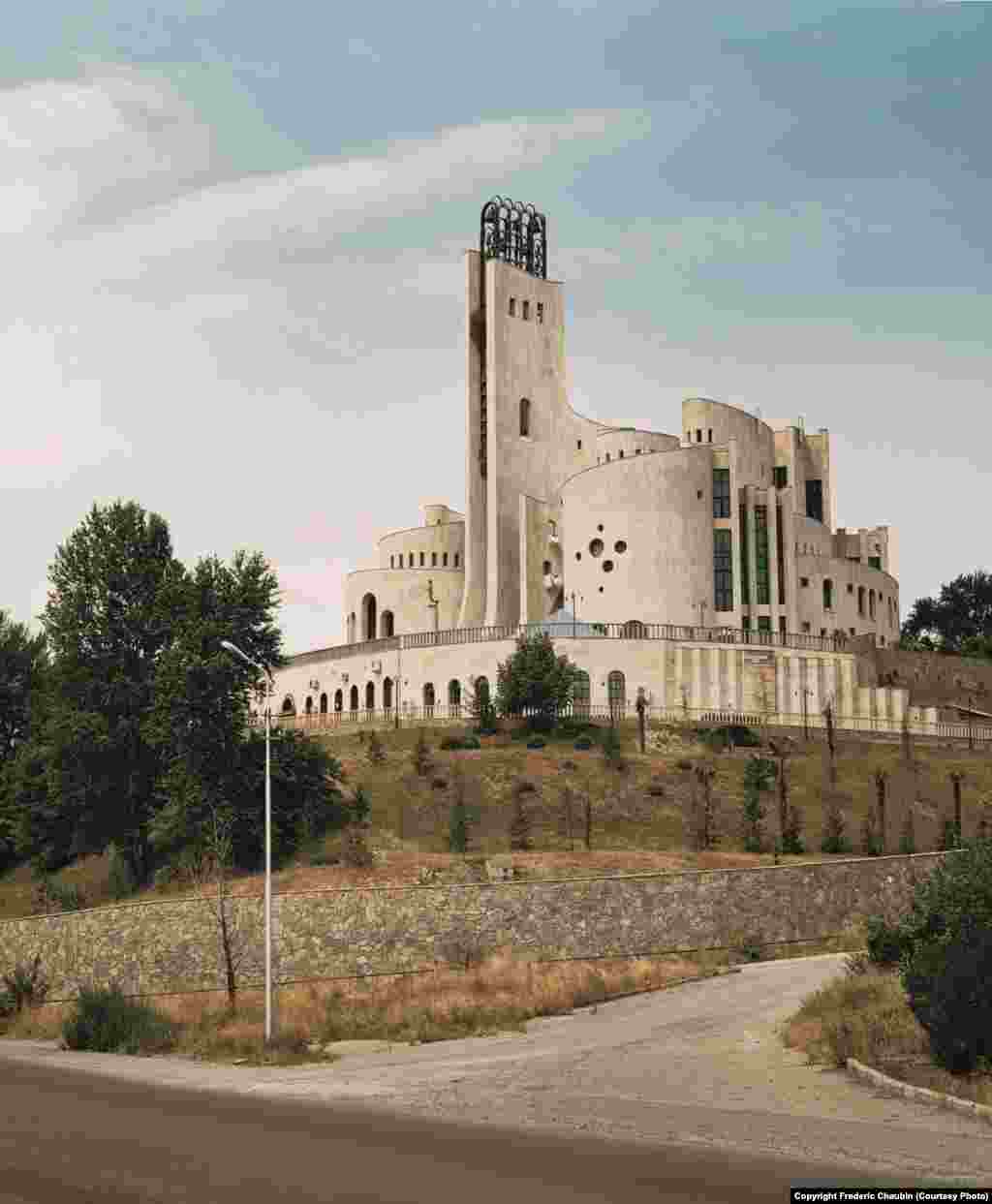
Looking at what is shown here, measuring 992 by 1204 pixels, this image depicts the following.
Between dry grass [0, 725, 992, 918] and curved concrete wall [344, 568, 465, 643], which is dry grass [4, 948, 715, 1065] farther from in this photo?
curved concrete wall [344, 568, 465, 643]

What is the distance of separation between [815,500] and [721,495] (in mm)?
13610

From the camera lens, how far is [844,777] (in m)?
67.2

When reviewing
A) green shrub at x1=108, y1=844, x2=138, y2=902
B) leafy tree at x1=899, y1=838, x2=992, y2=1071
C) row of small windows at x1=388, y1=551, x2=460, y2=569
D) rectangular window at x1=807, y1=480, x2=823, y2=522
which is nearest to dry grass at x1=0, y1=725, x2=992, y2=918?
green shrub at x1=108, y1=844, x2=138, y2=902

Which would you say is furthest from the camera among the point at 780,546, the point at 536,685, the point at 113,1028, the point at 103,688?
the point at 780,546

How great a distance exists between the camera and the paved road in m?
16.6

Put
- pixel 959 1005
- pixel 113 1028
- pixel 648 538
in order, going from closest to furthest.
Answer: pixel 959 1005 < pixel 113 1028 < pixel 648 538

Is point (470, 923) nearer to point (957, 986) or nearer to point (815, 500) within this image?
point (957, 986)

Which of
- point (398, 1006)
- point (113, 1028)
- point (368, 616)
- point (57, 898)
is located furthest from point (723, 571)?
point (113, 1028)

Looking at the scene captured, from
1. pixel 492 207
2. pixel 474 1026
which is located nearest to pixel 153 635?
pixel 474 1026

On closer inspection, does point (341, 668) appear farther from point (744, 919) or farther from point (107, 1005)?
point (107, 1005)

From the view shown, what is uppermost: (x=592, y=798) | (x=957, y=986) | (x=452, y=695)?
(x=452, y=695)

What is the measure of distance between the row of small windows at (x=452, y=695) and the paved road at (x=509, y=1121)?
44530 millimetres

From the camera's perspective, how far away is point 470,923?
4116 cm

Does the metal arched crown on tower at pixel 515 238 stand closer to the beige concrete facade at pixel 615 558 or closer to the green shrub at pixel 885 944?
the beige concrete facade at pixel 615 558
